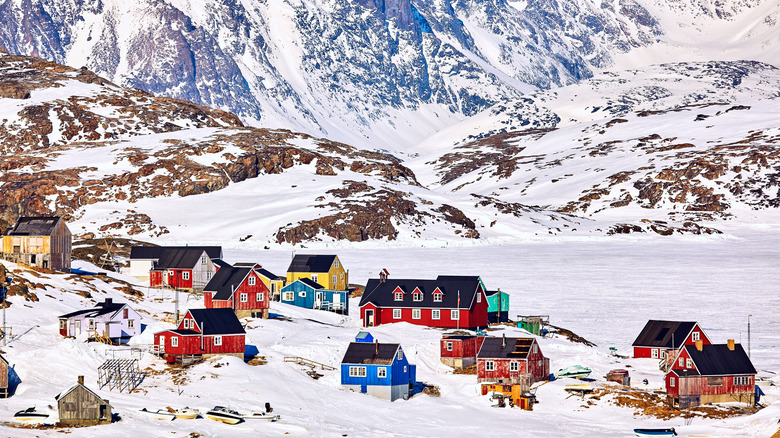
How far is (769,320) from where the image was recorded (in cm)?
9644

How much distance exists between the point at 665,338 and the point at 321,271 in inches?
1452

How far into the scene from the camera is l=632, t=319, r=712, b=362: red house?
78125mm

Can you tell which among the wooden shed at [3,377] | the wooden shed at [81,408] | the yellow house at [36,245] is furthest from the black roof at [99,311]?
the yellow house at [36,245]

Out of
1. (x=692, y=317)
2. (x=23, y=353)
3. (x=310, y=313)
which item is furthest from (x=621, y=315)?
(x=23, y=353)

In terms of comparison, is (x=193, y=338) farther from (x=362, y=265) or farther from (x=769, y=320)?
(x=362, y=265)

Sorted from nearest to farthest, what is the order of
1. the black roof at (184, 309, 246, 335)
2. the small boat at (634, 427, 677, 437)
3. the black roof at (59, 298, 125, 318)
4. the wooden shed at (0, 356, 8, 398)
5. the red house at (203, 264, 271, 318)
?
the small boat at (634, 427, 677, 437) → the wooden shed at (0, 356, 8, 398) → the black roof at (184, 309, 246, 335) → the black roof at (59, 298, 125, 318) → the red house at (203, 264, 271, 318)

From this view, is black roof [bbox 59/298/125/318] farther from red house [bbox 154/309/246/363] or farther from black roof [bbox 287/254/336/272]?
black roof [bbox 287/254/336/272]

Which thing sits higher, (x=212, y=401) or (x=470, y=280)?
(x=470, y=280)

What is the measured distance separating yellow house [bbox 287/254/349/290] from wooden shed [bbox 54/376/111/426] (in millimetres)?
49327

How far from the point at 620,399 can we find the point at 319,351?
847 inches

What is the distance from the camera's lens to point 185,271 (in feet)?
351

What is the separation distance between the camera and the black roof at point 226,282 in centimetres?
9038

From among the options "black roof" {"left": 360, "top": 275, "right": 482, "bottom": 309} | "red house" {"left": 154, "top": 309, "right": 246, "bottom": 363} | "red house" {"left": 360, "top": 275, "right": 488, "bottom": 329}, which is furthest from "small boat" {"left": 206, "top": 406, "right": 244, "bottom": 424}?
"black roof" {"left": 360, "top": 275, "right": 482, "bottom": 309}

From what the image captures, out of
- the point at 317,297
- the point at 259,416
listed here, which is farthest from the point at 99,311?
the point at 317,297
